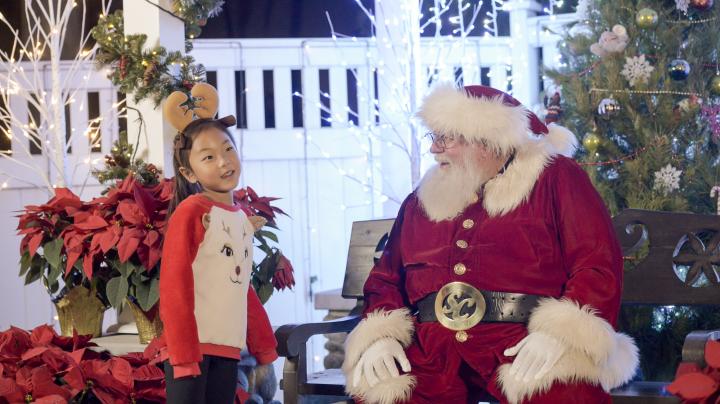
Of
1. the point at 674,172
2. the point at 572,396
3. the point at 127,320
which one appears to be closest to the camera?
the point at 572,396

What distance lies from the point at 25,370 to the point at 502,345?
143 cm

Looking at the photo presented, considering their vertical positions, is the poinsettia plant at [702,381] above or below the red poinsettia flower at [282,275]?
below

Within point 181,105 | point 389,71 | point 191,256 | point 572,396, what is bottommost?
point 572,396

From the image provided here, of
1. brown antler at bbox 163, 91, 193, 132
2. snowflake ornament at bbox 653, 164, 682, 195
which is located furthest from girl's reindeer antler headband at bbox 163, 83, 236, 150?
snowflake ornament at bbox 653, 164, 682, 195

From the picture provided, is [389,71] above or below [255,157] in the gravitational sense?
above

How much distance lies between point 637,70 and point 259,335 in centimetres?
211

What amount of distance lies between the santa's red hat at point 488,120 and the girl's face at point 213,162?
0.59m

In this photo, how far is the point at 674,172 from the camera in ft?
13.2

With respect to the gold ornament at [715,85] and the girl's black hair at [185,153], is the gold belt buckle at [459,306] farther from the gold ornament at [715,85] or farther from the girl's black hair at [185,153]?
→ the gold ornament at [715,85]

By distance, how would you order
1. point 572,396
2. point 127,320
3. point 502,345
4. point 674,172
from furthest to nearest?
1. point 674,172
2. point 127,320
3. point 502,345
4. point 572,396

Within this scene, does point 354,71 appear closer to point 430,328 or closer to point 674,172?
point 674,172

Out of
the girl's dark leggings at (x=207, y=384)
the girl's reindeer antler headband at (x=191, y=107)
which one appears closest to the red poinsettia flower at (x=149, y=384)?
the girl's dark leggings at (x=207, y=384)

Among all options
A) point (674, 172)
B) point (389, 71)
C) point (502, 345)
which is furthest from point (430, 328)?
point (389, 71)

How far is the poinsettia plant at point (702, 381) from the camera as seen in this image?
8.04 ft
